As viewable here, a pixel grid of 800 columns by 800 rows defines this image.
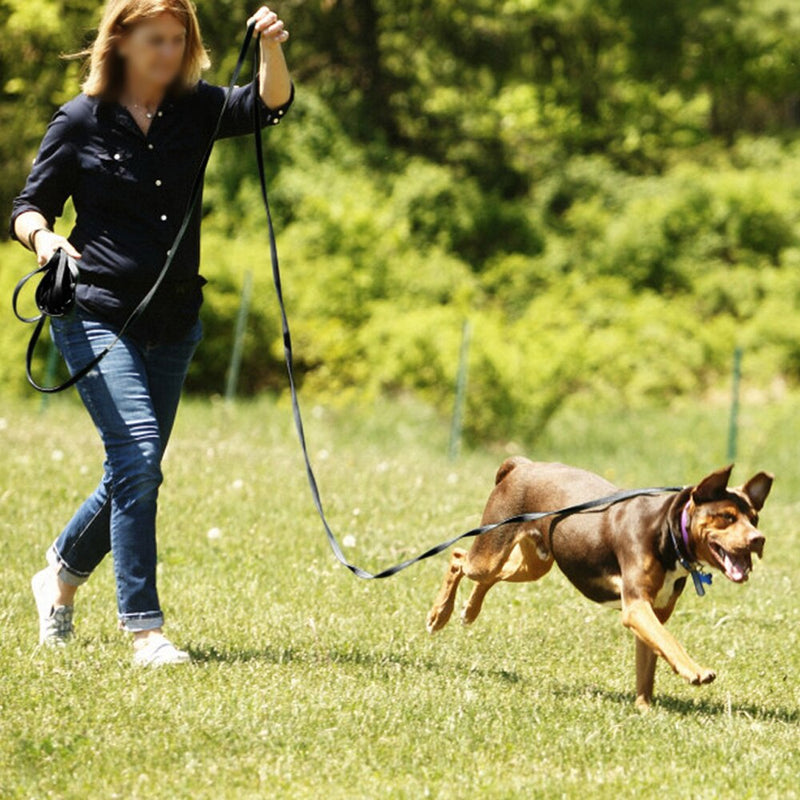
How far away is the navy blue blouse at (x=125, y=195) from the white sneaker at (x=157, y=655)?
1096mm

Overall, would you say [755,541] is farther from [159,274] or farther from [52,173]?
[52,173]

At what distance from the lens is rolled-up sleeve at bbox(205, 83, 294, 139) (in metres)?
5.05

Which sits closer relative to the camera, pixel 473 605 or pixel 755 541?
pixel 755 541

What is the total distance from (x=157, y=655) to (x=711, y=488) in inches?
80.1

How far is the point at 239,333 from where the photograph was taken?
48.7 ft

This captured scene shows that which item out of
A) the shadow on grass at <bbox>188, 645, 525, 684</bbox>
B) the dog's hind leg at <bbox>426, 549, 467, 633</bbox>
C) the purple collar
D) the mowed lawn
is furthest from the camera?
the dog's hind leg at <bbox>426, 549, 467, 633</bbox>

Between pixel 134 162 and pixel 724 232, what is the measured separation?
16312mm

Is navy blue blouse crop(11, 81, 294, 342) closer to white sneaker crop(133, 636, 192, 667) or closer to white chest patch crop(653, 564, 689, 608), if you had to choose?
white sneaker crop(133, 636, 192, 667)

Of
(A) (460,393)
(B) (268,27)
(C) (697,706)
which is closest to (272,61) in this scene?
(B) (268,27)

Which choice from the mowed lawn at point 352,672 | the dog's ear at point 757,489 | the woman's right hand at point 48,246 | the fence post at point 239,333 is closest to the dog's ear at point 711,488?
the dog's ear at point 757,489

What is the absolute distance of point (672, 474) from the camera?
1248 centimetres

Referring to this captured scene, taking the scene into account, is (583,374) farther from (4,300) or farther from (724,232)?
(724,232)

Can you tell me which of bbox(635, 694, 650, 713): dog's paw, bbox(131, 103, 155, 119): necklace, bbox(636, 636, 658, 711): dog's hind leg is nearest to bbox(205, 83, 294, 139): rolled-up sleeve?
bbox(131, 103, 155, 119): necklace

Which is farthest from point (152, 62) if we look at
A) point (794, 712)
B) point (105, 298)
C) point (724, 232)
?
point (724, 232)
